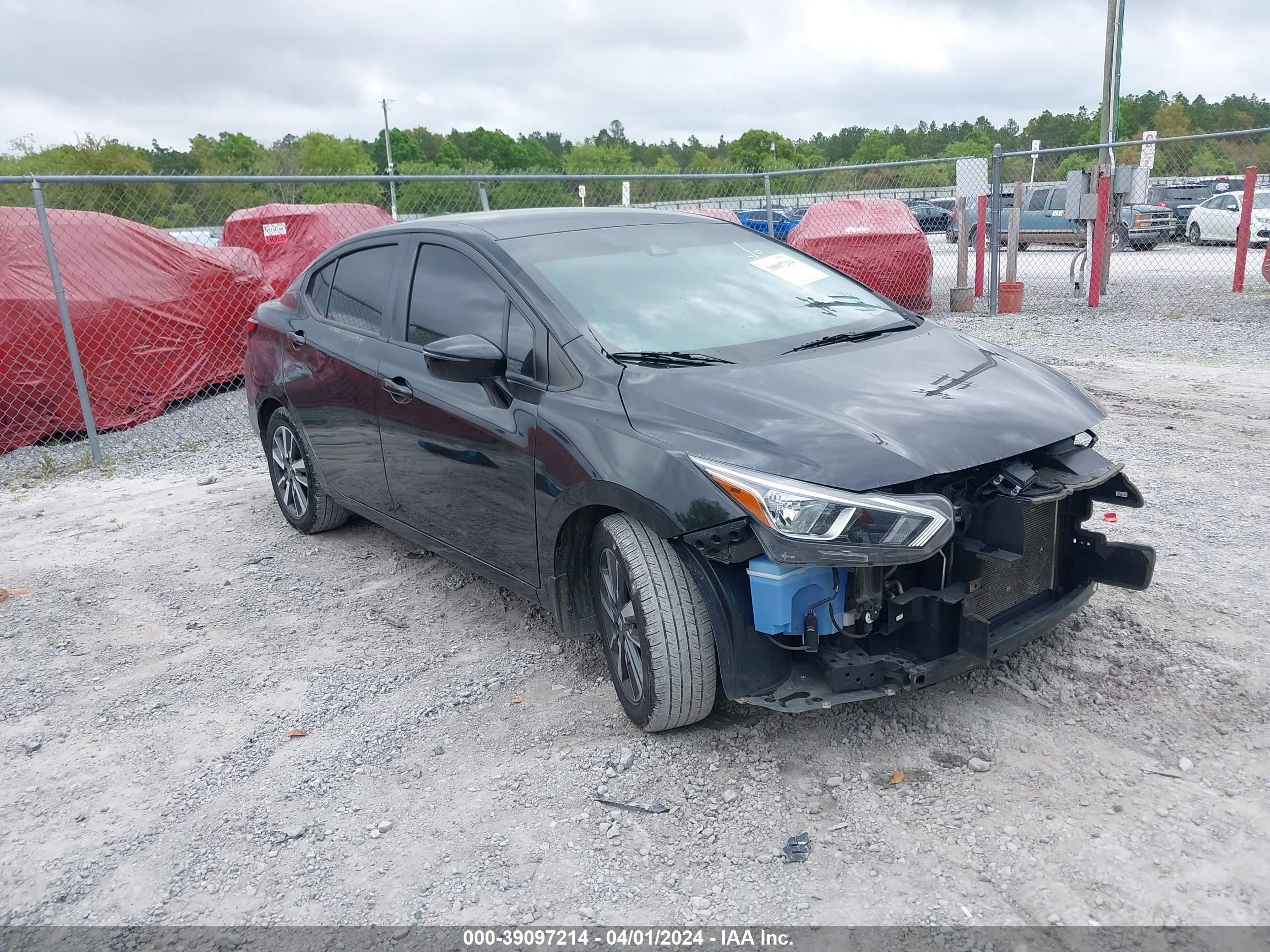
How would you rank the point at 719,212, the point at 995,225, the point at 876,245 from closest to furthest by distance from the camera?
the point at 995,225 < the point at 719,212 < the point at 876,245

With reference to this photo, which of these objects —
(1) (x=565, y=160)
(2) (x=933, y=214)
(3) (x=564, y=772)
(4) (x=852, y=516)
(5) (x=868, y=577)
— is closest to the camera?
(4) (x=852, y=516)

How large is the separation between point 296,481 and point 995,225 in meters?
9.07

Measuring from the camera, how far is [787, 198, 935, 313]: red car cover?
1256 centimetres

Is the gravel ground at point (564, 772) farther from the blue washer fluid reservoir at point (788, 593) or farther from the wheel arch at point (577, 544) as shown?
the blue washer fluid reservoir at point (788, 593)

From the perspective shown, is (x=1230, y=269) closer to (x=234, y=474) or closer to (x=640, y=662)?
(x=234, y=474)

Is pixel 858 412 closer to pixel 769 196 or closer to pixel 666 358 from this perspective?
Answer: pixel 666 358

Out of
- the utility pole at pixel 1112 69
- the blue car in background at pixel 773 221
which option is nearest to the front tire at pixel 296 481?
the blue car in background at pixel 773 221

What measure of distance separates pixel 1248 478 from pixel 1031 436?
3.24 meters

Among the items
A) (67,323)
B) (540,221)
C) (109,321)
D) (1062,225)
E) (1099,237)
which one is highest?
(540,221)

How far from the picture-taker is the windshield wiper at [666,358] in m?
3.48

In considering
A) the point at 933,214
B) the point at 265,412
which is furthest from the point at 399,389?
the point at 933,214

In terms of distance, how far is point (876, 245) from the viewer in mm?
12570

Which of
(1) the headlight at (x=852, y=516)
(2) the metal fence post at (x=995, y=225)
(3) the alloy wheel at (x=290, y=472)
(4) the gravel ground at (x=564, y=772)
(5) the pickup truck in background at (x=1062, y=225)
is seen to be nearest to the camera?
(4) the gravel ground at (x=564, y=772)

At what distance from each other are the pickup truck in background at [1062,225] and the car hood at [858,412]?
16938mm
